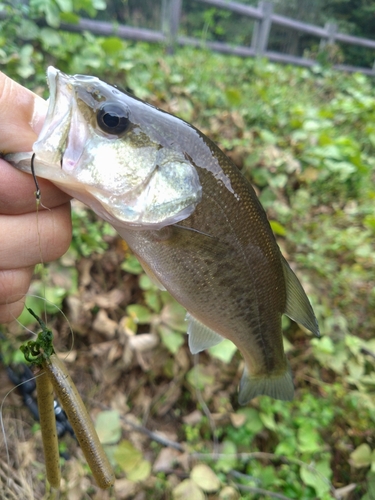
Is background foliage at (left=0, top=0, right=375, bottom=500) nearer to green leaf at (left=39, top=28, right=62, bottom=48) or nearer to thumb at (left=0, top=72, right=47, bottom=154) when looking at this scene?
green leaf at (left=39, top=28, right=62, bottom=48)

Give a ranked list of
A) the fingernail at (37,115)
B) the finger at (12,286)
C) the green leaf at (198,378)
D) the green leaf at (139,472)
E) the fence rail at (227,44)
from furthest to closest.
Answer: the fence rail at (227,44), the green leaf at (198,378), the green leaf at (139,472), the finger at (12,286), the fingernail at (37,115)

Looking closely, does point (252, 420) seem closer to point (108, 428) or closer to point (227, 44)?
point (108, 428)

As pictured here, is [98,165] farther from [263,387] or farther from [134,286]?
[134,286]

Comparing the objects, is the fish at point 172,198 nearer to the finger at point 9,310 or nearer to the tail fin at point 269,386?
the tail fin at point 269,386

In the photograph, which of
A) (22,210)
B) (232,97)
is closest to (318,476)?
(22,210)

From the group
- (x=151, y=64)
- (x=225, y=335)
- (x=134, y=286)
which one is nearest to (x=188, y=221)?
(x=225, y=335)

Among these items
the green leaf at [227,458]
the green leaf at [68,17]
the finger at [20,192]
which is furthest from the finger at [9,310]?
the green leaf at [68,17]
